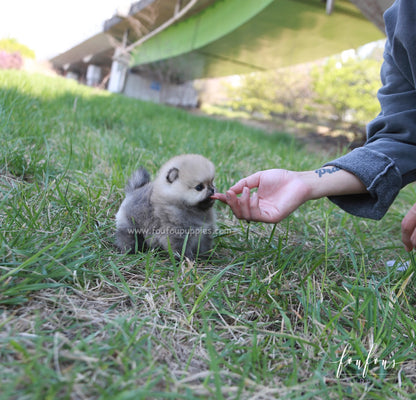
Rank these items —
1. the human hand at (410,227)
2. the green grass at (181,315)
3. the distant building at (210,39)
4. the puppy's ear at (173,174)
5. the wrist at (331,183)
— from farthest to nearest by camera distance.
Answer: the distant building at (210,39), the puppy's ear at (173,174), the wrist at (331,183), the human hand at (410,227), the green grass at (181,315)

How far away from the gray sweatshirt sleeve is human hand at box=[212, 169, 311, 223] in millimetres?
282

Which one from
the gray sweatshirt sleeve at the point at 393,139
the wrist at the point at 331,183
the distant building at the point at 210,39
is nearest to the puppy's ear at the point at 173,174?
the wrist at the point at 331,183

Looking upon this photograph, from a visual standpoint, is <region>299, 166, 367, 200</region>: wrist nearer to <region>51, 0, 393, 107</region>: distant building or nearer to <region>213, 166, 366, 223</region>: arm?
<region>213, 166, 366, 223</region>: arm

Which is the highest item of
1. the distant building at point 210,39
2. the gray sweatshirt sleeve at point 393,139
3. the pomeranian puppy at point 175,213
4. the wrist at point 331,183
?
the distant building at point 210,39

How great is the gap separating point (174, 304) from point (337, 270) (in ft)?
3.02

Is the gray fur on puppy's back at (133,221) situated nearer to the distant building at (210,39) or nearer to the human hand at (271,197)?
the human hand at (271,197)

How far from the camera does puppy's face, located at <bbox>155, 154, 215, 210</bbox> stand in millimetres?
1933

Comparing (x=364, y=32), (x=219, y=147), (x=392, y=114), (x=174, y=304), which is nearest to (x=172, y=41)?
(x=364, y=32)

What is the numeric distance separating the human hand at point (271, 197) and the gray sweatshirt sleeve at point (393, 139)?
0.28 meters

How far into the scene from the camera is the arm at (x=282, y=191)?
5.87ft

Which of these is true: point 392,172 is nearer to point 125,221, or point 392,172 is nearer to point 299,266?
point 299,266

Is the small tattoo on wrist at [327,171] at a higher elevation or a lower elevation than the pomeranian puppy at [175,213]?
higher

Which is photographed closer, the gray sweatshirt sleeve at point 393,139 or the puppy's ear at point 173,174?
the gray sweatshirt sleeve at point 393,139

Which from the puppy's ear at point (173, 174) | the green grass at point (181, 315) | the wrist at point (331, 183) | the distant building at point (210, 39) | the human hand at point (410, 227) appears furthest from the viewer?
the distant building at point (210, 39)
